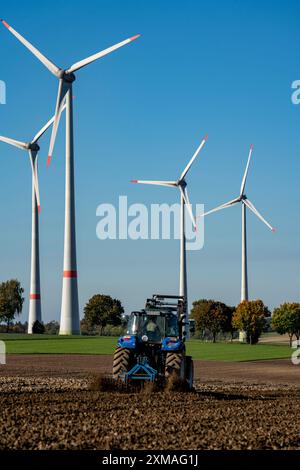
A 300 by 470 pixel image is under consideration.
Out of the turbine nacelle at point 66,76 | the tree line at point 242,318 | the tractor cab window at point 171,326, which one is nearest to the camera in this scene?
the tractor cab window at point 171,326

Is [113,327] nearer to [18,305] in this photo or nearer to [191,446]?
[18,305]

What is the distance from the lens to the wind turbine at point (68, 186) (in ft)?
250

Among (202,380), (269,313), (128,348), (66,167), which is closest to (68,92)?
(66,167)

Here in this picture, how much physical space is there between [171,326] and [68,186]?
6008cm

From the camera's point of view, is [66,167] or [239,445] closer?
[239,445]

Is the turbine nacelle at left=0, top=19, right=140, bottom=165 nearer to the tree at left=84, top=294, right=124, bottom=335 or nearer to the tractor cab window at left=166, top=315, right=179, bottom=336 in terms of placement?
the tractor cab window at left=166, top=315, right=179, bottom=336

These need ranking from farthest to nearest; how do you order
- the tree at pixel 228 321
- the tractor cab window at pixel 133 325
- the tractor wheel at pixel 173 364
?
the tree at pixel 228 321 → the tractor cab window at pixel 133 325 → the tractor wheel at pixel 173 364

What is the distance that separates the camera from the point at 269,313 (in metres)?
157

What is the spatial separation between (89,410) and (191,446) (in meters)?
6.95

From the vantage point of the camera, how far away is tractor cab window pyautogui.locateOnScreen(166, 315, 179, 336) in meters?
30.1

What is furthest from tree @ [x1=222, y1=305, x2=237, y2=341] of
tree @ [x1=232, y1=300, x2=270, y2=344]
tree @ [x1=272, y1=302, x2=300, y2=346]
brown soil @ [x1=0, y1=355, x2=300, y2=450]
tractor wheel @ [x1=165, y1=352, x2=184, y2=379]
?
tractor wheel @ [x1=165, y1=352, x2=184, y2=379]

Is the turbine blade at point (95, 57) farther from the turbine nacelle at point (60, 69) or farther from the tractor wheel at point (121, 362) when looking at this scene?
the tractor wheel at point (121, 362)

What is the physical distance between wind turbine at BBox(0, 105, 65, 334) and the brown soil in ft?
172

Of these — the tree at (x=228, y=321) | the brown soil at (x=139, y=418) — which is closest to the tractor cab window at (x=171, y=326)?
the brown soil at (x=139, y=418)
